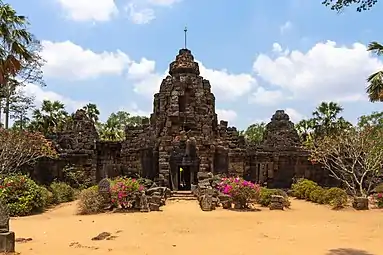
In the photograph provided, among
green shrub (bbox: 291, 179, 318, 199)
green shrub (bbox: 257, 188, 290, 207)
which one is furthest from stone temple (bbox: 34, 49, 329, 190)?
green shrub (bbox: 257, 188, 290, 207)

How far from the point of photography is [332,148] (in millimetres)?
21047

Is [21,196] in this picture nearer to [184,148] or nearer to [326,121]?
[184,148]

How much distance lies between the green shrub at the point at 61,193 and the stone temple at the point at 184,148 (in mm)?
4515

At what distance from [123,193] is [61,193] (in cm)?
614

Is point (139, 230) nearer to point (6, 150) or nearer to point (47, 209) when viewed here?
point (47, 209)

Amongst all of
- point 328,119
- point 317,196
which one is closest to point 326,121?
point 328,119

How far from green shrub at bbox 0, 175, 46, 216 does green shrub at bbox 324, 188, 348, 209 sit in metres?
12.6

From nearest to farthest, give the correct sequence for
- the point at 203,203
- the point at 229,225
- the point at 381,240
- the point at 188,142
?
the point at 381,240 → the point at 229,225 → the point at 203,203 → the point at 188,142

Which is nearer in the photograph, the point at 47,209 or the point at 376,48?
the point at 376,48

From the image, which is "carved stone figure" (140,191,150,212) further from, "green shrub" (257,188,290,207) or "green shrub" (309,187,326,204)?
"green shrub" (309,187,326,204)

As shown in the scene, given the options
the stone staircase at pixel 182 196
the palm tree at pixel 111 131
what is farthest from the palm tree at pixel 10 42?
the palm tree at pixel 111 131

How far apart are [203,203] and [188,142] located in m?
8.21

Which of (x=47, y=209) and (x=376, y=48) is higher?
(x=376, y=48)

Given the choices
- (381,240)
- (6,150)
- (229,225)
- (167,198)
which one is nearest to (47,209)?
(6,150)
